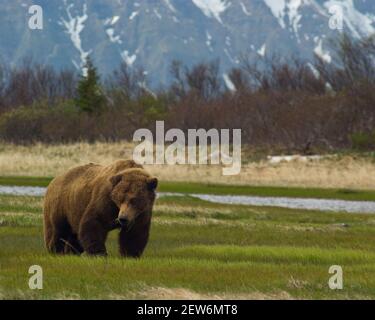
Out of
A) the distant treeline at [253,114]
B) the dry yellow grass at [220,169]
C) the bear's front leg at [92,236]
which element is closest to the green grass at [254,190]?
the dry yellow grass at [220,169]

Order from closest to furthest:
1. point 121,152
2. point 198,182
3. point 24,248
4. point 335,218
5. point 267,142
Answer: point 24,248 < point 335,218 < point 198,182 < point 121,152 < point 267,142

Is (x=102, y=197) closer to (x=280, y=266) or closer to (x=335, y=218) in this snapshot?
(x=280, y=266)

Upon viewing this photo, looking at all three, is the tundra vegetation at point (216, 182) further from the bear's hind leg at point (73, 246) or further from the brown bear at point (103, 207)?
the bear's hind leg at point (73, 246)

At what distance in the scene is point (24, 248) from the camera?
56.4ft

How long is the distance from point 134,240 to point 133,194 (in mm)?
990

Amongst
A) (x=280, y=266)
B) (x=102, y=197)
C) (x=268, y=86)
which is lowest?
(x=280, y=266)

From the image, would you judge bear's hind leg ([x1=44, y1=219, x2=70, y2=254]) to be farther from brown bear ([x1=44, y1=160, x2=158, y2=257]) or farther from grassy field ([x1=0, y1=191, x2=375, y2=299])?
grassy field ([x1=0, y1=191, x2=375, y2=299])

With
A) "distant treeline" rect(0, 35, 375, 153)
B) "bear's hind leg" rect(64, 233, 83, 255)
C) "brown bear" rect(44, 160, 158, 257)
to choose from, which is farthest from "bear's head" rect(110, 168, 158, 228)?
"distant treeline" rect(0, 35, 375, 153)

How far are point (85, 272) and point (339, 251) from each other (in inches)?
241

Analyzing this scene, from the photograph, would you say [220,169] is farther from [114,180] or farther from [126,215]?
[126,215]

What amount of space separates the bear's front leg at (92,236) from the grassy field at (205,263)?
27 centimetres

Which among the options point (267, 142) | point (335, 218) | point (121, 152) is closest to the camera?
point (335, 218)

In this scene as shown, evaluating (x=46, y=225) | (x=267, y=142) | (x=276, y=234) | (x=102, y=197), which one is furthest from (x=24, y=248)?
(x=267, y=142)

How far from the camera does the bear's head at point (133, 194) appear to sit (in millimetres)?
13414
